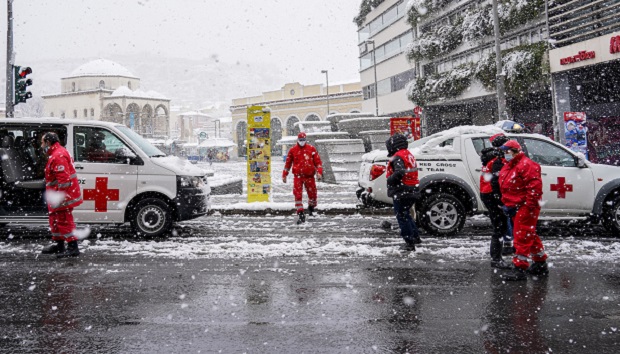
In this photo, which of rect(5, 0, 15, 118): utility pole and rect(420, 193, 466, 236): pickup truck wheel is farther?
rect(5, 0, 15, 118): utility pole

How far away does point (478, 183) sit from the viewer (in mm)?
9180

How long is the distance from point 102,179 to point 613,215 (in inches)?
333

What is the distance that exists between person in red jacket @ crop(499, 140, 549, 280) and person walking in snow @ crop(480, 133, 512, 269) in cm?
40

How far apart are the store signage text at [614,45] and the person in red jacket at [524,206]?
16.3m

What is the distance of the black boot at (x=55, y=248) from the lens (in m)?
7.84

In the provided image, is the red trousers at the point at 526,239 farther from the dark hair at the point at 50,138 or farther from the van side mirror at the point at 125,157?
the dark hair at the point at 50,138

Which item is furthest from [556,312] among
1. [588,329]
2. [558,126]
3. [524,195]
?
[558,126]

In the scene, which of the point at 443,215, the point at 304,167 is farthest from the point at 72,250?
the point at 443,215

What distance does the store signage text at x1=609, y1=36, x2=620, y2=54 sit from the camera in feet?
64.3

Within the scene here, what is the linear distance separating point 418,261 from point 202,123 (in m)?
139

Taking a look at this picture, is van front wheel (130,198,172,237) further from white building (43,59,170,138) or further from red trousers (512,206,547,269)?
white building (43,59,170,138)

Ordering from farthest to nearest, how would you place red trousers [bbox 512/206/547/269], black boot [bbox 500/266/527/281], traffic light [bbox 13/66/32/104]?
traffic light [bbox 13/66/32/104], red trousers [bbox 512/206/547/269], black boot [bbox 500/266/527/281]

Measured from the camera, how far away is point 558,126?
23094mm

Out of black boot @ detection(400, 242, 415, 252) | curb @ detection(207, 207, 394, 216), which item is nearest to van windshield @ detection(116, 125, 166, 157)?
curb @ detection(207, 207, 394, 216)
